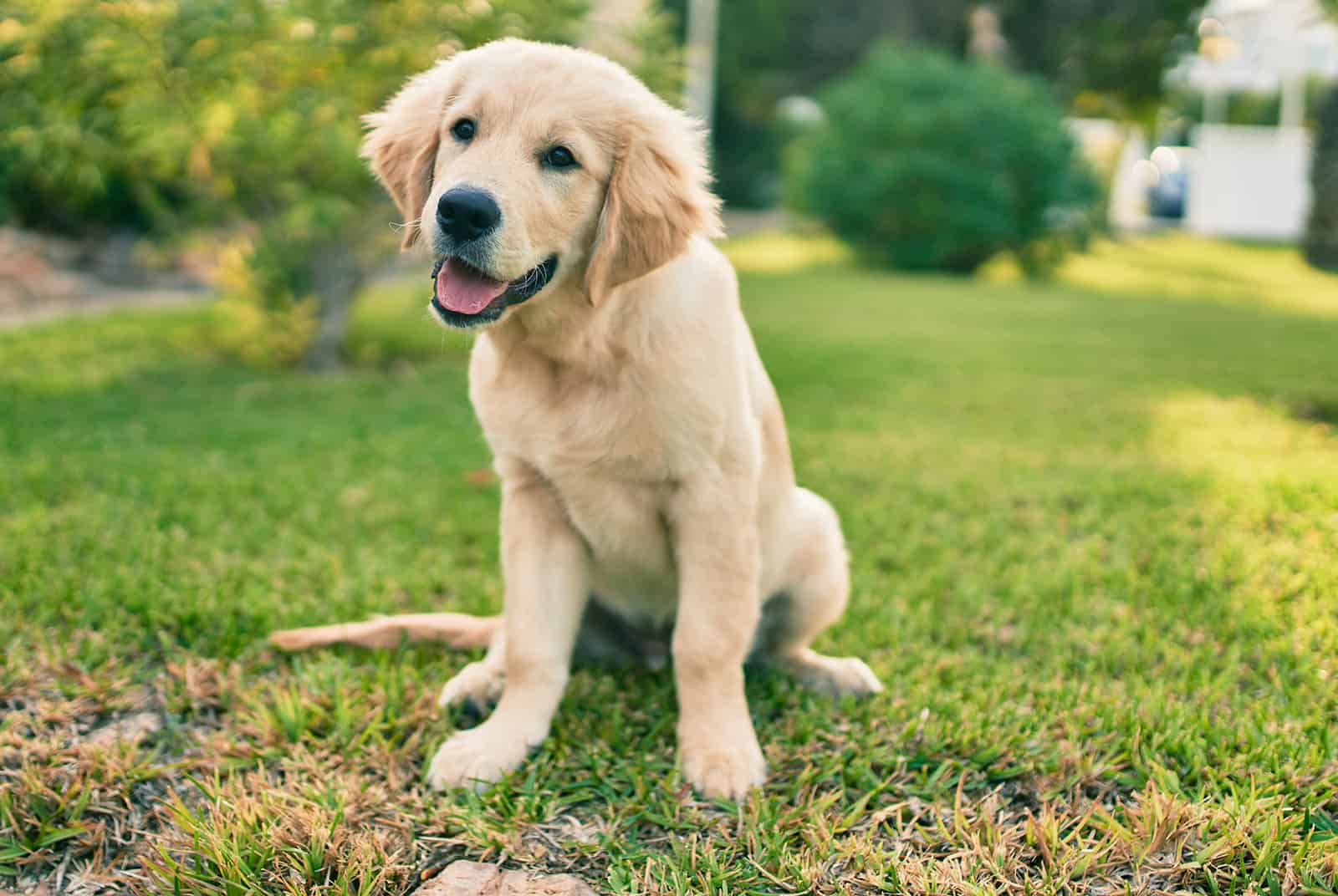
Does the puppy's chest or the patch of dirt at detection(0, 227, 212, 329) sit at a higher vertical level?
the puppy's chest

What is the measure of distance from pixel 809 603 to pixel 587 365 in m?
0.79

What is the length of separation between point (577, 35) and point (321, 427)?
3.04m

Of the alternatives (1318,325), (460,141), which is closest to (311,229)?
(460,141)

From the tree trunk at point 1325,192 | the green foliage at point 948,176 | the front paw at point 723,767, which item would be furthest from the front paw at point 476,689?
the tree trunk at point 1325,192

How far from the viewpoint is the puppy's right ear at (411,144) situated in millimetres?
2352

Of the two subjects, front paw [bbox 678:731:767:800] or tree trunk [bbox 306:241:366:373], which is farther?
tree trunk [bbox 306:241:366:373]

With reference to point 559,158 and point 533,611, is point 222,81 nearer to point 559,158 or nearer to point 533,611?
point 559,158

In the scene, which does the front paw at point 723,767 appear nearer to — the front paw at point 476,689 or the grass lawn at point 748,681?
the grass lawn at point 748,681

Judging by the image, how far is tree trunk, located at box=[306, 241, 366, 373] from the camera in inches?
257

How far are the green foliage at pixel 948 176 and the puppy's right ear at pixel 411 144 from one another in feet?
40.7

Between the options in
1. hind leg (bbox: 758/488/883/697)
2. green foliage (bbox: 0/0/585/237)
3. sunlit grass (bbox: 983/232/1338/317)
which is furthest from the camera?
sunlit grass (bbox: 983/232/1338/317)

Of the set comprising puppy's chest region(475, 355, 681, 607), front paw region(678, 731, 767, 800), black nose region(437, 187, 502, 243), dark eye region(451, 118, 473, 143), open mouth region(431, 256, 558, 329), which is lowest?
front paw region(678, 731, 767, 800)

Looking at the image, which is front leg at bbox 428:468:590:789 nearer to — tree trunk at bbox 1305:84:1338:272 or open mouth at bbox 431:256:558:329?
open mouth at bbox 431:256:558:329

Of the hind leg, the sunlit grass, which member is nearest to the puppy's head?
the hind leg
